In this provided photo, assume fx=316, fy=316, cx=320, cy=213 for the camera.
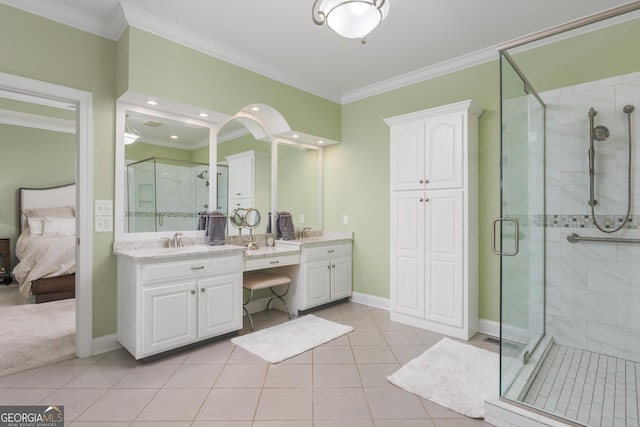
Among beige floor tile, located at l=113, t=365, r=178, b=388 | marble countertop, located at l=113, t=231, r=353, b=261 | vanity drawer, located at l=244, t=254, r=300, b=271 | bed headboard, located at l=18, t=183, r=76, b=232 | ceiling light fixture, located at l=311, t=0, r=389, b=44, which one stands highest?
ceiling light fixture, located at l=311, t=0, r=389, b=44

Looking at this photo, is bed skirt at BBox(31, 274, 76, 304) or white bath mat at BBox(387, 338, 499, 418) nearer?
white bath mat at BBox(387, 338, 499, 418)

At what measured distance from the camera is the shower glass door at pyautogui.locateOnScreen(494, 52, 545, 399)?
2.00m

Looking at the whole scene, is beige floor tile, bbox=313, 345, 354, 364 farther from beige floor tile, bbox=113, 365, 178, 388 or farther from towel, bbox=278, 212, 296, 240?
towel, bbox=278, 212, 296, 240

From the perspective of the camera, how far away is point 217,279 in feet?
9.16

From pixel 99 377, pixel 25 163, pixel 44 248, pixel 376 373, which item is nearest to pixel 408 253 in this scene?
pixel 376 373

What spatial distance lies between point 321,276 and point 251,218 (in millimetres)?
1081


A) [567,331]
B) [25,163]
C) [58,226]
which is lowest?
[567,331]

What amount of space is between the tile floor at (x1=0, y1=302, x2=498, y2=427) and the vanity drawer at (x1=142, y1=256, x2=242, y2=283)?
2.17 ft

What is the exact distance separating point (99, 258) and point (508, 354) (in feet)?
10.3

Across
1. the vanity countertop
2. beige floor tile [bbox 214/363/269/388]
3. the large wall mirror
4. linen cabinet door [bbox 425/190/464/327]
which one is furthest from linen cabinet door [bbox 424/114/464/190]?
beige floor tile [bbox 214/363/269/388]

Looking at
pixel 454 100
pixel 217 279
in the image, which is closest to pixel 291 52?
pixel 454 100

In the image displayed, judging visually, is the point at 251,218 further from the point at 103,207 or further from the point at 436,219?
the point at 436,219

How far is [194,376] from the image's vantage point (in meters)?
2.27

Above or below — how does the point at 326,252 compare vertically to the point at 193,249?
below
